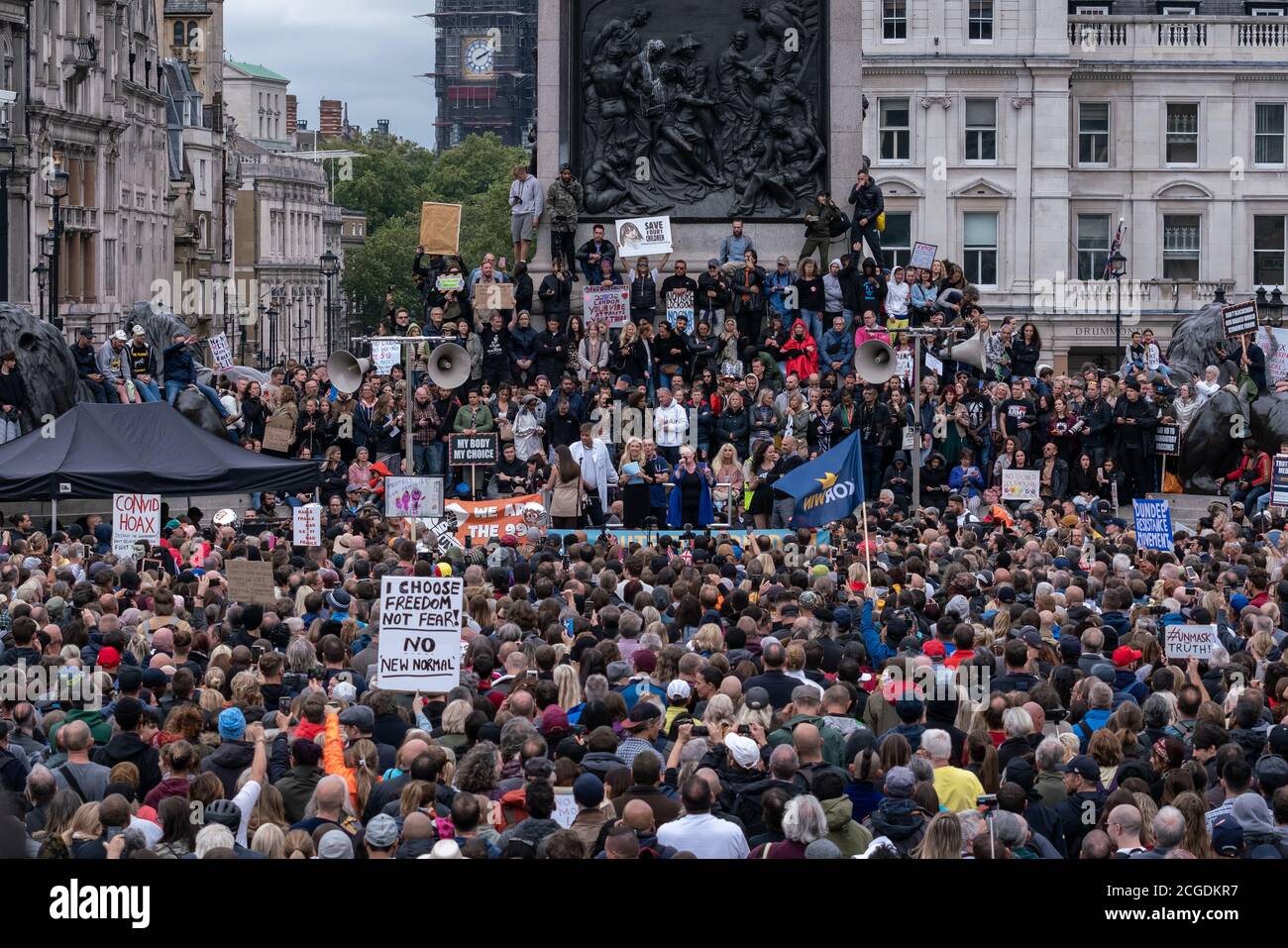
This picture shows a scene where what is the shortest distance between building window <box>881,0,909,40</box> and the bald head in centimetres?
6288

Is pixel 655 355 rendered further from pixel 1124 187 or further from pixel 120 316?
pixel 120 316

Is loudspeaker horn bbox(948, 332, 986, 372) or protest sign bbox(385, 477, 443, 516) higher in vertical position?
loudspeaker horn bbox(948, 332, 986, 372)

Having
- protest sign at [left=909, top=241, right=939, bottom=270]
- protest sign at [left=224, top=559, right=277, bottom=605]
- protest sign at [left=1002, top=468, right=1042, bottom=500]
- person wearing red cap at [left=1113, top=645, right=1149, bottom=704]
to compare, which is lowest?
person wearing red cap at [left=1113, top=645, right=1149, bottom=704]

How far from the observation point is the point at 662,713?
14.0 metres

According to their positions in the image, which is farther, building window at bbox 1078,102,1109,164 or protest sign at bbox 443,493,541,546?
building window at bbox 1078,102,1109,164

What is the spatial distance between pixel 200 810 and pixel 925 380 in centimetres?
2053

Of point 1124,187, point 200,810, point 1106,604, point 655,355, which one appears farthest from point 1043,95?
point 200,810

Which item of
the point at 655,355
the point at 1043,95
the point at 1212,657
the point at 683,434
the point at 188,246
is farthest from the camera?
the point at 188,246

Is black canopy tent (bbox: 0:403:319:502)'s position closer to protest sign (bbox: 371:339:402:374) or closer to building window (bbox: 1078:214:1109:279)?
protest sign (bbox: 371:339:402:374)

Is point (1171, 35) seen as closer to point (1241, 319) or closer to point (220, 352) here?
point (1241, 319)

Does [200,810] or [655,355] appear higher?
[655,355]

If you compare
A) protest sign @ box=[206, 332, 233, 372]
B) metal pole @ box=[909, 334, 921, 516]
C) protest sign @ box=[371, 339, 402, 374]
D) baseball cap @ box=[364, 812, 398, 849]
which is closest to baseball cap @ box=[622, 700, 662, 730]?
→ baseball cap @ box=[364, 812, 398, 849]

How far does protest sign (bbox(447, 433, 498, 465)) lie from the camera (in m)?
30.3
